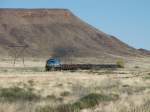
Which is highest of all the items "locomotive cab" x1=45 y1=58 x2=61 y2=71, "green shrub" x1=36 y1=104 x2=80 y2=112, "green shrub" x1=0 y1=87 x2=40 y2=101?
"locomotive cab" x1=45 y1=58 x2=61 y2=71

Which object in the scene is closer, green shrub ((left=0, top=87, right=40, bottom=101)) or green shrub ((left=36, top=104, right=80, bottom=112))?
green shrub ((left=36, top=104, right=80, bottom=112))

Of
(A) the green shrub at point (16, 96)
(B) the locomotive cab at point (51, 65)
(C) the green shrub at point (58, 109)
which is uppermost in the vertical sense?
(B) the locomotive cab at point (51, 65)

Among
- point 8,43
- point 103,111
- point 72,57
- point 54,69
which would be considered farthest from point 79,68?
point 8,43

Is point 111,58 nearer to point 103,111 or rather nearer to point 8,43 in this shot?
point 8,43

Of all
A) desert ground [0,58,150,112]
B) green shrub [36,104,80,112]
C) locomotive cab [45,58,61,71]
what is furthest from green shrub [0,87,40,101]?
locomotive cab [45,58,61,71]

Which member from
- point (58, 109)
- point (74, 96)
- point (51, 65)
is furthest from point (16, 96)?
point (51, 65)

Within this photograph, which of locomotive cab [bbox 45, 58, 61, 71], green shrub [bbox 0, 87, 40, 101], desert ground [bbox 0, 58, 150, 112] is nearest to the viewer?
desert ground [bbox 0, 58, 150, 112]

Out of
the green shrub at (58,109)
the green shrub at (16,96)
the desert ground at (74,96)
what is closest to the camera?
the green shrub at (58,109)

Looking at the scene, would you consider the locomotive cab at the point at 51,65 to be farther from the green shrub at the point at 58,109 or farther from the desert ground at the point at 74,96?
the green shrub at the point at 58,109

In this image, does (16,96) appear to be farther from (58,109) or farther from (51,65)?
(51,65)

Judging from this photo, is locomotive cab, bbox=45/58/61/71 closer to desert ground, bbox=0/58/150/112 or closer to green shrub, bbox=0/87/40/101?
desert ground, bbox=0/58/150/112

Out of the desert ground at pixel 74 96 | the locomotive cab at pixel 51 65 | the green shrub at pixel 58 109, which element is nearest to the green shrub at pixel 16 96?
the desert ground at pixel 74 96

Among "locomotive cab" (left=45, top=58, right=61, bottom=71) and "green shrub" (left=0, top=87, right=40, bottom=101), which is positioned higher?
"locomotive cab" (left=45, top=58, right=61, bottom=71)

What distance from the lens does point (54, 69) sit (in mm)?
79875
